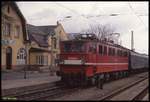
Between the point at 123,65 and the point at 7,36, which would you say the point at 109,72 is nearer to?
the point at 123,65

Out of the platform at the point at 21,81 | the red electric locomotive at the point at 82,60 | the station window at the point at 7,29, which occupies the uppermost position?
the station window at the point at 7,29

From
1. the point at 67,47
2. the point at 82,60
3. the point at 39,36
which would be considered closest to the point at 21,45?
the point at 39,36

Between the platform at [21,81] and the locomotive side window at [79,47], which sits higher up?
the locomotive side window at [79,47]

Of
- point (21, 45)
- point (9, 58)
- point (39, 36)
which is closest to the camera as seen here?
point (9, 58)

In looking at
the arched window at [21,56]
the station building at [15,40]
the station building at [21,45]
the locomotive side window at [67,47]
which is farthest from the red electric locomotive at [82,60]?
the arched window at [21,56]

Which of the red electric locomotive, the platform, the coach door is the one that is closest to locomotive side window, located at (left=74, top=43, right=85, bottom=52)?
the red electric locomotive

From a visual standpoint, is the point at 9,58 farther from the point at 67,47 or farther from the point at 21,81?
the point at 67,47

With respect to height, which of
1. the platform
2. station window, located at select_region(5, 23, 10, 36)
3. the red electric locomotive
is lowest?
the platform

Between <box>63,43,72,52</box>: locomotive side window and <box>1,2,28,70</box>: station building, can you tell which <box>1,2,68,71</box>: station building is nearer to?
<box>1,2,28,70</box>: station building

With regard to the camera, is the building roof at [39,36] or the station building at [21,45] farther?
the building roof at [39,36]

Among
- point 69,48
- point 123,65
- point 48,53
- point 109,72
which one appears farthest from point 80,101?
point 48,53

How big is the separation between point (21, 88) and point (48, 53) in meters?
25.2

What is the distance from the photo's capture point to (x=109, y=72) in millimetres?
21594

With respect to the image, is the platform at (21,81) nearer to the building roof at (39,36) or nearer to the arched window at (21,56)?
the arched window at (21,56)
